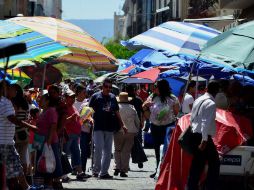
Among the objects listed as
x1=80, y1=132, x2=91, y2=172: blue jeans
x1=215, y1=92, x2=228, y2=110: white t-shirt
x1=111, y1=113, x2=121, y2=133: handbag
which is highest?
x1=215, y1=92, x2=228, y2=110: white t-shirt

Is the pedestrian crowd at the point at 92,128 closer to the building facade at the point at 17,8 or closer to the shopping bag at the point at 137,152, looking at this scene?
the shopping bag at the point at 137,152

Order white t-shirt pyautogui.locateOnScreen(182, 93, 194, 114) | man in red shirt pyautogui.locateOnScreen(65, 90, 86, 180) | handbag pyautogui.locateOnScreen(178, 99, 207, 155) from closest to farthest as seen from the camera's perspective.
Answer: handbag pyautogui.locateOnScreen(178, 99, 207, 155), man in red shirt pyautogui.locateOnScreen(65, 90, 86, 180), white t-shirt pyautogui.locateOnScreen(182, 93, 194, 114)

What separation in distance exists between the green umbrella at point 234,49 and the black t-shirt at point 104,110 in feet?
12.2

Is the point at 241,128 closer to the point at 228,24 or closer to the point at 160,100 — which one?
the point at 160,100

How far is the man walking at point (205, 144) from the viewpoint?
11.6m

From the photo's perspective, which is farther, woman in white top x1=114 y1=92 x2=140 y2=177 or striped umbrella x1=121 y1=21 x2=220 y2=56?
woman in white top x1=114 y1=92 x2=140 y2=177

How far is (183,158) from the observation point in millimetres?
12602

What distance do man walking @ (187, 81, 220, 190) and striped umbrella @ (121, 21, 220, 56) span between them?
240 cm

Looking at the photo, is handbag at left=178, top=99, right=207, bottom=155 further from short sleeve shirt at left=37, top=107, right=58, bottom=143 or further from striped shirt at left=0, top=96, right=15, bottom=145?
striped shirt at left=0, top=96, right=15, bottom=145

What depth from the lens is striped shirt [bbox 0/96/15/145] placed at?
10.9m

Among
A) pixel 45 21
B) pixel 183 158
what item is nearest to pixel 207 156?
pixel 183 158

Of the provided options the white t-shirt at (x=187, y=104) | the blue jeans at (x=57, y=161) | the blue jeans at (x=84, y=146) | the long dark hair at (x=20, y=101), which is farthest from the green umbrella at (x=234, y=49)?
the white t-shirt at (x=187, y=104)

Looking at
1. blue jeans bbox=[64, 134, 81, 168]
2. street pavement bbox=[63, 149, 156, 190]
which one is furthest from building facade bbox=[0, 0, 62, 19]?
blue jeans bbox=[64, 134, 81, 168]

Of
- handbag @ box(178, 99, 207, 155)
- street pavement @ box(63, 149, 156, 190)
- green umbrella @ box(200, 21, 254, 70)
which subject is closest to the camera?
green umbrella @ box(200, 21, 254, 70)
